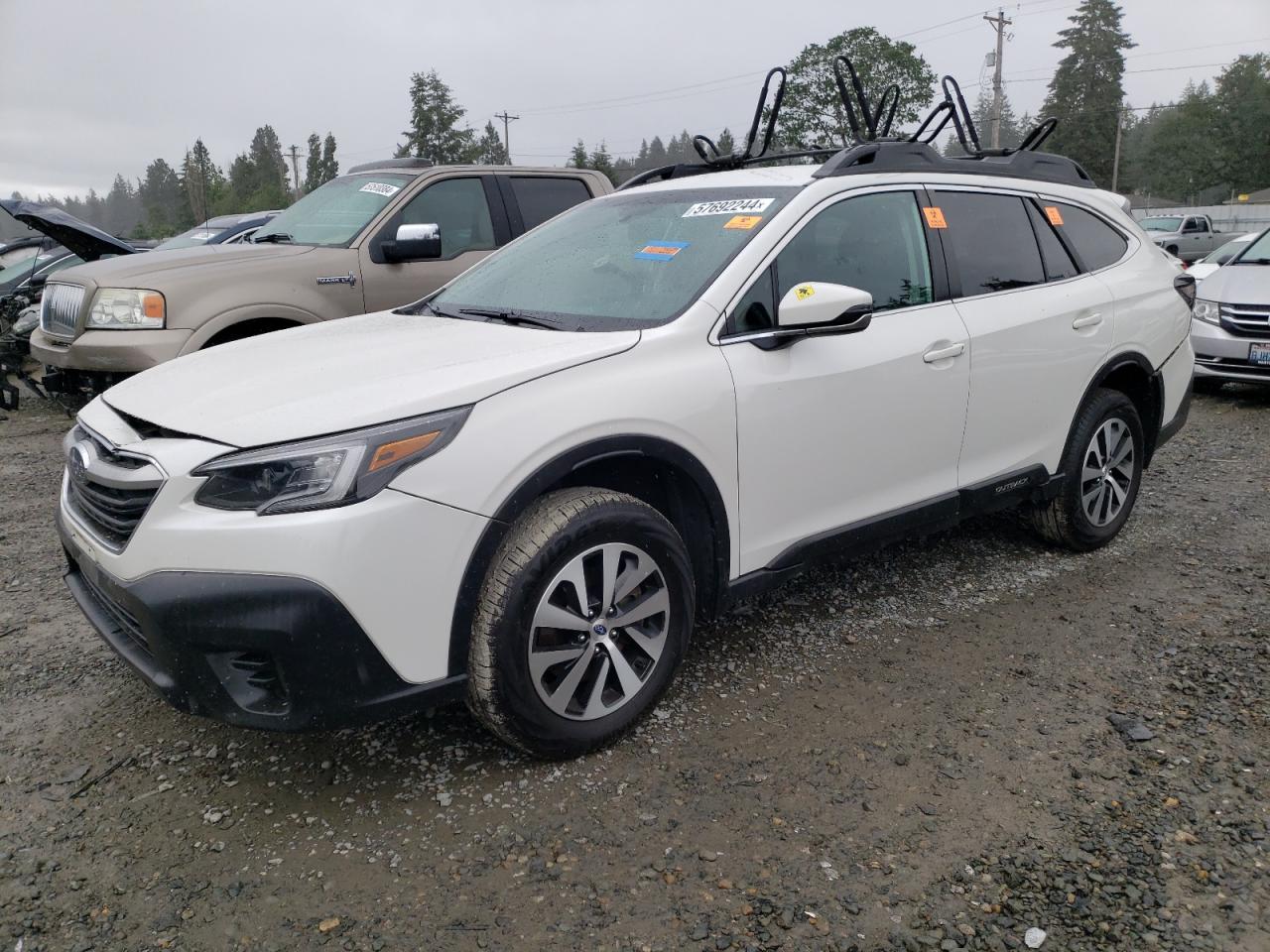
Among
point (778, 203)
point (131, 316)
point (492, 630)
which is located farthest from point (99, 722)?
point (131, 316)

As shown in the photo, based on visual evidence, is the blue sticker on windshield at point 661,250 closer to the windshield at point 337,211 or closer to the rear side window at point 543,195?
the windshield at point 337,211

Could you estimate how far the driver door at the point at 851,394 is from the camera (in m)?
3.06

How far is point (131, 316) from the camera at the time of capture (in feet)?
18.3

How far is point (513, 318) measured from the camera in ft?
10.7

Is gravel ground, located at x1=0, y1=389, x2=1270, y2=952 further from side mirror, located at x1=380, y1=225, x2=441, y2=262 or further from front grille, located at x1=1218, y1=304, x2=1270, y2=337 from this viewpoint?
front grille, located at x1=1218, y1=304, x2=1270, y2=337

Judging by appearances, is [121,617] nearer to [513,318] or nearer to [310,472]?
[310,472]

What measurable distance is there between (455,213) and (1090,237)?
393 centimetres

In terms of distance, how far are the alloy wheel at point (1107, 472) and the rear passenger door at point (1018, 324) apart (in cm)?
29

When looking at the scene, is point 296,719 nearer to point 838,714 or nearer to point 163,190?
point 838,714

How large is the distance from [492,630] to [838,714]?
126 centimetres

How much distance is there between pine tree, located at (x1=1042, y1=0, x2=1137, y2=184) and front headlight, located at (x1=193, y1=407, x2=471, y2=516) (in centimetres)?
7301

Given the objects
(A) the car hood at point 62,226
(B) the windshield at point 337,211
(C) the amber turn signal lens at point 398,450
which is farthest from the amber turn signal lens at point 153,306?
(C) the amber turn signal lens at point 398,450

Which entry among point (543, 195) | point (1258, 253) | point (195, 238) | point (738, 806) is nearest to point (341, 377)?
point (738, 806)

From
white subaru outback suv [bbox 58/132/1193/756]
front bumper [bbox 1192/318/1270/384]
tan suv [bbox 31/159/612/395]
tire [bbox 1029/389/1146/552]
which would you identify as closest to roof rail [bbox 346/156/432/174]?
tan suv [bbox 31/159/612/395]
